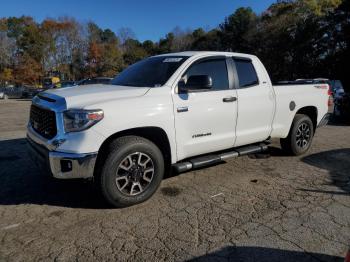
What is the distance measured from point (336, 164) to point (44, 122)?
16.2ft

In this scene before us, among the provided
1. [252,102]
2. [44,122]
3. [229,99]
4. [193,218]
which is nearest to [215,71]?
[229,99]

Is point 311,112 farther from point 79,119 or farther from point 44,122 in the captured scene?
point 44,122

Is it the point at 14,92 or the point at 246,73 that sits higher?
the point at 246,73

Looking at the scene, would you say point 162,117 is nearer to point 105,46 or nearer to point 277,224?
point 277,224

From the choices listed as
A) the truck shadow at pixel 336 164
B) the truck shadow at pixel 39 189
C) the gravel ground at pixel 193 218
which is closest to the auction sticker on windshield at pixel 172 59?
the gravel ground at pixel 193 218

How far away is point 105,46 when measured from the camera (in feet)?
214

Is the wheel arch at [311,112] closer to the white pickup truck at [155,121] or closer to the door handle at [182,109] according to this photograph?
the white pickup truck at [155,121]

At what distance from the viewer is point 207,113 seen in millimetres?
4551

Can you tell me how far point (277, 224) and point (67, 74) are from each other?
6486 cm

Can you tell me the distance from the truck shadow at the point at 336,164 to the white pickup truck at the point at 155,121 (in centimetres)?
102

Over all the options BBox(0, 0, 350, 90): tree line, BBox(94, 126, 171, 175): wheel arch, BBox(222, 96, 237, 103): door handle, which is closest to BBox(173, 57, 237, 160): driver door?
BBox(222, 96, 237, 103): door handle

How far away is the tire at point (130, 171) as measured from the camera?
3805mm

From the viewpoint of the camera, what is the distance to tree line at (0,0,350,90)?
3406cm

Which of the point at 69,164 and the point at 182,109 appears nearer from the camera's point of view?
the point at 69,164
